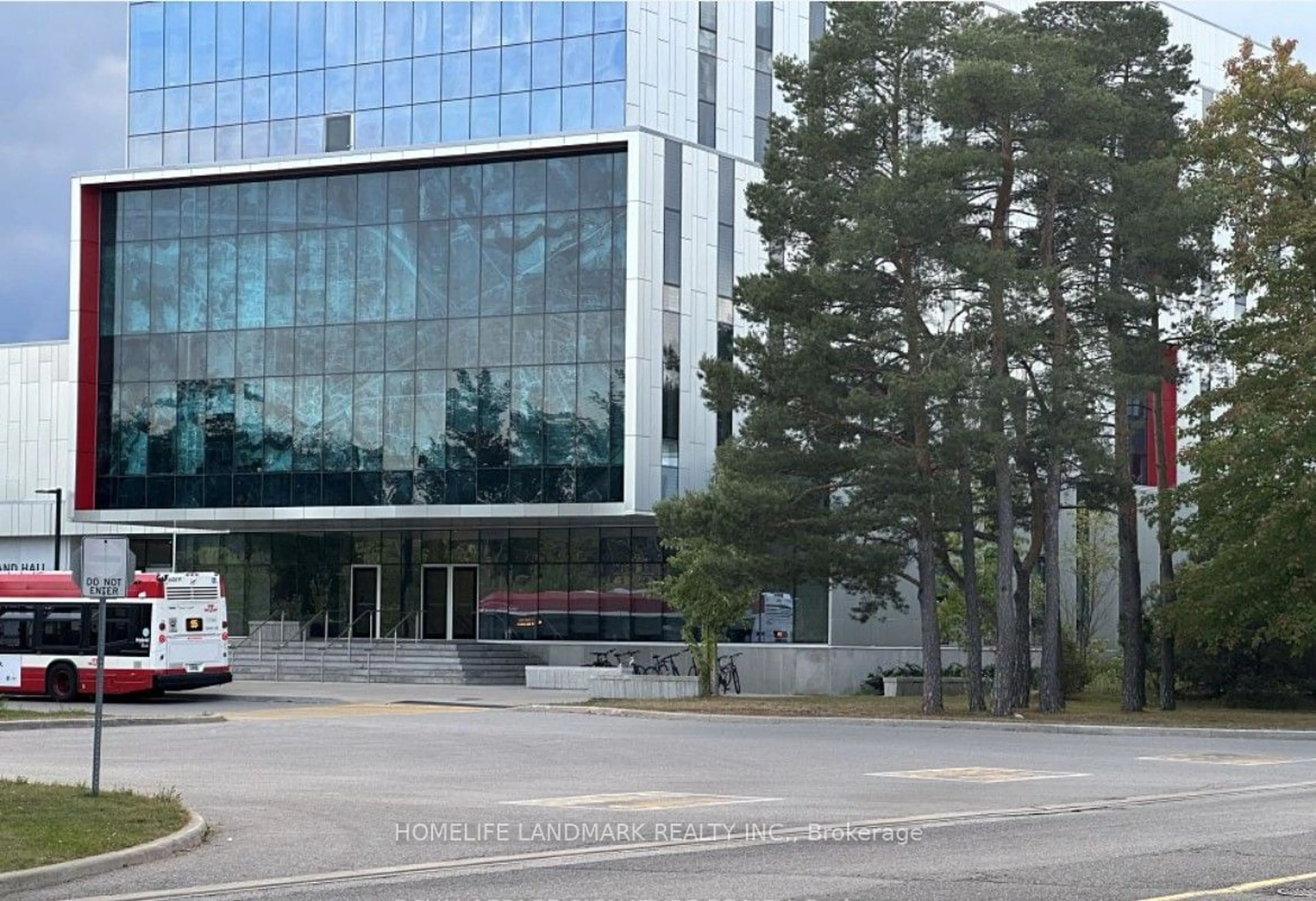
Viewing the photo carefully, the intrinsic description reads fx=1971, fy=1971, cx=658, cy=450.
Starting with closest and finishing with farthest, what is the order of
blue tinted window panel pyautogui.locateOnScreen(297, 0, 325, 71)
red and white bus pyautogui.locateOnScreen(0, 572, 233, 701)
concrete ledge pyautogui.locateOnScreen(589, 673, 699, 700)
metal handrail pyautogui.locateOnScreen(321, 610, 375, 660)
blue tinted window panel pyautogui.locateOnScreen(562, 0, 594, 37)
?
red and white bus pyautogui.locateOnScreen(0, 572, 233, 701)
concrete ledge pyautogui.locateOnScreen(589, 673, 699, 700)
blue tinted window panel pyautogui.locateOnScreen(562, 0, 594, 37)
metal handrail pyautogui.locateOnScreen(321, 610, 375, 660)
blue tinted window panel pyautogui.locateOnScreen(297, 0, 325, 71)

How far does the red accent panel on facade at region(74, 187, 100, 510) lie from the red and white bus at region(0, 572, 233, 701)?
15502 mm

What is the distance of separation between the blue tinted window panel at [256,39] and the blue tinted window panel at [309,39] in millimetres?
1112

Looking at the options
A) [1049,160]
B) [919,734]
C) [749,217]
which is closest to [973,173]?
[1049,160]

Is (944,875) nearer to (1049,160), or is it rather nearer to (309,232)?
(1049,160)

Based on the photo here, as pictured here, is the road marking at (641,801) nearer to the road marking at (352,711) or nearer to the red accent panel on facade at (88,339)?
the road marking at (352,711)

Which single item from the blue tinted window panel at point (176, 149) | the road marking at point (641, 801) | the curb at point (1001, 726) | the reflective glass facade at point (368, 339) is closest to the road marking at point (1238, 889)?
the road marking at point (641, 801)

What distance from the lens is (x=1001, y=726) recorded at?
116 feet

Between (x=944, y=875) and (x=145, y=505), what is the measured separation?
50.0m

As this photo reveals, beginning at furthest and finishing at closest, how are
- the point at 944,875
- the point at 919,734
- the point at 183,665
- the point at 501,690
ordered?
the point at 501,690
the point at 183,665
the point at 919,734
the point at 944,875

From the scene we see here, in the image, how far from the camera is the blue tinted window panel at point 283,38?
6494 cm

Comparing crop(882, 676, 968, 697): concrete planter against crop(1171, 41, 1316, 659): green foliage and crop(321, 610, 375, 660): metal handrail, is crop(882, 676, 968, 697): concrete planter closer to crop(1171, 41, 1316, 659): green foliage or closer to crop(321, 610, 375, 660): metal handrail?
crop(1171, 41, 1316, 659): green foliage

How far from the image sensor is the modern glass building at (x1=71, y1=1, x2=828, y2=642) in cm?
5453

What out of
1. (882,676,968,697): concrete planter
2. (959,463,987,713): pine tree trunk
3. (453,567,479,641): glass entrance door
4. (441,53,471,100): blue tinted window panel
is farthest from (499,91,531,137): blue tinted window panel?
(959,463,987,713): pine tree trunk

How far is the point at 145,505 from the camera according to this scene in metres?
59.8
